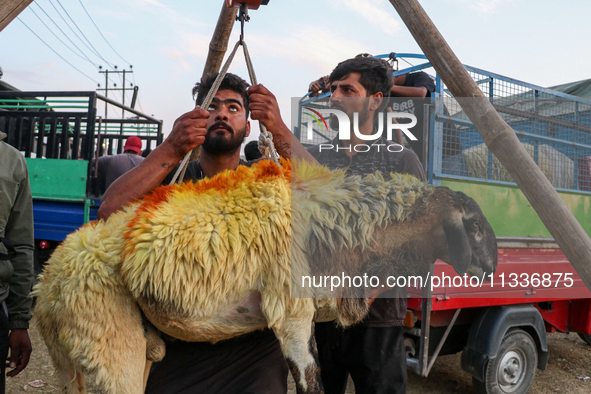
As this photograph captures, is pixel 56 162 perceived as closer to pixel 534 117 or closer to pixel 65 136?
pixel 65 136

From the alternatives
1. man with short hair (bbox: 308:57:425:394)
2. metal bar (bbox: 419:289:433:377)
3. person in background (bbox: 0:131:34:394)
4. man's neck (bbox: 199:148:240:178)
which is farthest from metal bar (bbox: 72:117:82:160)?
metal bar (bbox: 419:289:433:377)

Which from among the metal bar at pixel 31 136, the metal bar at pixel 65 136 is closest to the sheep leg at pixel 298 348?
the metal bar at pixel 65 136

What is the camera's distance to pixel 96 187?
5645mm

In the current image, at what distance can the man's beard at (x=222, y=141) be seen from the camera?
6.20 feet

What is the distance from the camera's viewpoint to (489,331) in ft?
11.6

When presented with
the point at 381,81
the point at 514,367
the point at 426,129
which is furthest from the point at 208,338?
the point at 514,367

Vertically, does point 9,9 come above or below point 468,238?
above

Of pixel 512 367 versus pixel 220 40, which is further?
pixel 512 367

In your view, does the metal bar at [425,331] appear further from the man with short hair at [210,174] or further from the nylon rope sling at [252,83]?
the nylon rope sling at [252,83]

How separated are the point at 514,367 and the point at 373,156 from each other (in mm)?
2921

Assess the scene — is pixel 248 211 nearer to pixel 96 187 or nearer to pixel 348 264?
Answer: pixel 348 264

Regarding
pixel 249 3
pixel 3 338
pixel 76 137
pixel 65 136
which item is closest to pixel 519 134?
pixel 249 3

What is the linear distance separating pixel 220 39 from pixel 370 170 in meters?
1.39

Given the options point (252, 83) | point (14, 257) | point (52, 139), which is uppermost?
point (52, 139)
